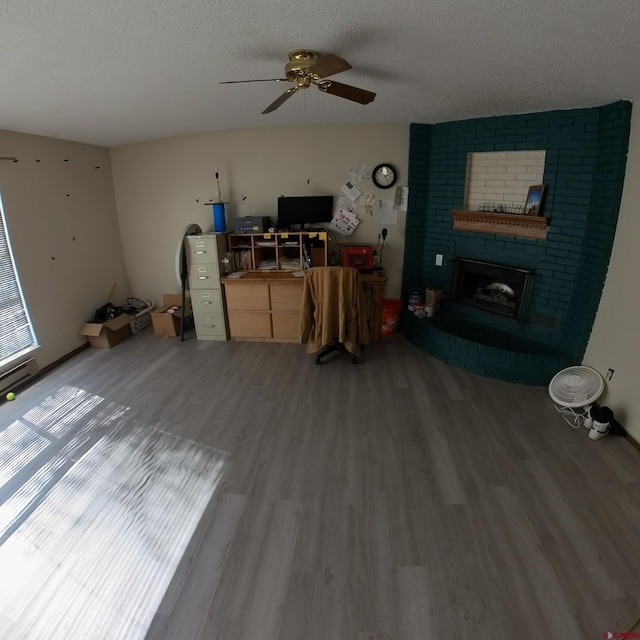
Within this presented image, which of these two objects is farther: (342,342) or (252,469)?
(342,342)

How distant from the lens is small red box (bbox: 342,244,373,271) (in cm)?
409

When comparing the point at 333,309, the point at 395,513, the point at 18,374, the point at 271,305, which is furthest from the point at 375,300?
the point at 18,374

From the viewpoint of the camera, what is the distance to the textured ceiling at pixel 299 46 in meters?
1.41

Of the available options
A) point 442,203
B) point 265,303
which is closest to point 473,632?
point 265,303

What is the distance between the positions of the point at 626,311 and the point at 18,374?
16.9 feet

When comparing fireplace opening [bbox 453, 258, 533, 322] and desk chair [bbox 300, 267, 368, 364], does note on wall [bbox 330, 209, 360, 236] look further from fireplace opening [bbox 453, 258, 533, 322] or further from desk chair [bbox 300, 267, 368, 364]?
fireplace opening [bbox 453, 258, 533, 322]

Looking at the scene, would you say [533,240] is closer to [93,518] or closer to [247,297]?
[247,297]

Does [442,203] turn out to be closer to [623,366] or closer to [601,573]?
[623,366]

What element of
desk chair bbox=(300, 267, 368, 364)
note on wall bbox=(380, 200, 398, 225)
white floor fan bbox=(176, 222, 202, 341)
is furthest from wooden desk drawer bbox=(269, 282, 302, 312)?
note on wall bbox=(380, 200, 398, 225)

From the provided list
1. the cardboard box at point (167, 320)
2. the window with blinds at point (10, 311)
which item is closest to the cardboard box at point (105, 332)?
the cardboard box at point (167, 320)

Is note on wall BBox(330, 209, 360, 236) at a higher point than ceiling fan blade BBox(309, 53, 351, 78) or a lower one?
lower

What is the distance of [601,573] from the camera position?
165cm

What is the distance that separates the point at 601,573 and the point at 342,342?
7.69 feet

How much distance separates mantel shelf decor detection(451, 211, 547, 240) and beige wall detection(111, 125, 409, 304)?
721mm
